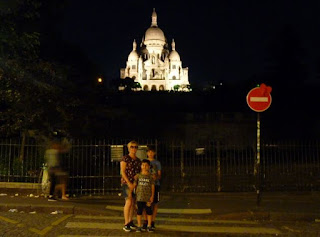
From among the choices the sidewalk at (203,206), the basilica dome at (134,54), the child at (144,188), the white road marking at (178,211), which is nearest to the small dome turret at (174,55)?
the basilica dome at (134,54)

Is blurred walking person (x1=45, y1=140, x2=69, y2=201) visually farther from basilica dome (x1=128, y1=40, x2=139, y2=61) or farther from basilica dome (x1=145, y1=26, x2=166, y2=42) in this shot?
basilica dome (x1=145, y1=26, x2=166, y2=42)

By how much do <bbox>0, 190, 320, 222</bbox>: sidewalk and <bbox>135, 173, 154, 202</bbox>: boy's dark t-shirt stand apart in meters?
1.94

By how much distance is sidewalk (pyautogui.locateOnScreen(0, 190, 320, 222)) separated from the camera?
8938 mm

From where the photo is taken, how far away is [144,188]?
719 cm

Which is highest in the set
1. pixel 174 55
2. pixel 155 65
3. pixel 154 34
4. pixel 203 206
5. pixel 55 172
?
pixel 154 34

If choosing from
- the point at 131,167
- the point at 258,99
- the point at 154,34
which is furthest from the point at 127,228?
the point at 154,34

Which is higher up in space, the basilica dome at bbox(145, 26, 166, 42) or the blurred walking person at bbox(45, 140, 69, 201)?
the basilica dome at bbox(145, 26, 166, 42)

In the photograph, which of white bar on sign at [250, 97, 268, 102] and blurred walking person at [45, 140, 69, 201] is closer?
white bar on sign at [250, 97, 268, 102]

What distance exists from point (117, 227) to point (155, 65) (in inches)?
4139

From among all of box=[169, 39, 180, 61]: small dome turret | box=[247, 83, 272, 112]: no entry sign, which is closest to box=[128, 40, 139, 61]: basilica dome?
box=[169, 39, 180, 61]: small dome turret

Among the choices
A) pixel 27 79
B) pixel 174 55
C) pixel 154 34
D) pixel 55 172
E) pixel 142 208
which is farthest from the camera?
pixel 174 55

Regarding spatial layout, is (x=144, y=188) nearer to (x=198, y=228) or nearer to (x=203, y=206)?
(x=198, y=228)

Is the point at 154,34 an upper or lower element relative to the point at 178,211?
upper

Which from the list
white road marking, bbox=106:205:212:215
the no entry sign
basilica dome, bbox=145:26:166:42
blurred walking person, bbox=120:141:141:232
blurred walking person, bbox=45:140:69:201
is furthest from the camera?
basilica dome, bbox=145:26:166:42
